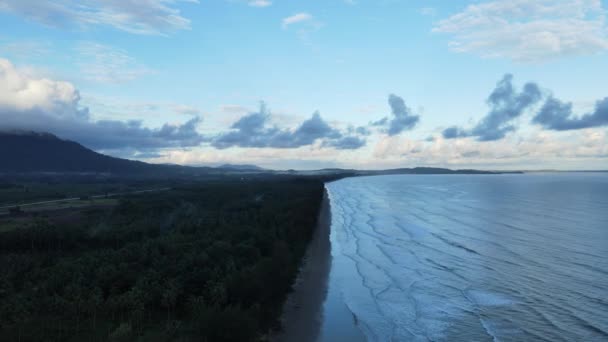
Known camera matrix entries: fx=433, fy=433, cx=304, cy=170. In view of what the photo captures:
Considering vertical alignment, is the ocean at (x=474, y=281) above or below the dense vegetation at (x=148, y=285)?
below

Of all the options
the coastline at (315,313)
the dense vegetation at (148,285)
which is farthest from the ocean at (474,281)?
the dense vegetation at (148,285)

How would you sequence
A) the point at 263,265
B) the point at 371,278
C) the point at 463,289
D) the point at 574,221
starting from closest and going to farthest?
the point at 263,265 → the point at 463,289 → the point at 371,278 → the point at 574,221

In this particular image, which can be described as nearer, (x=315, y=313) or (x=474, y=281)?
(x=315, y=313)

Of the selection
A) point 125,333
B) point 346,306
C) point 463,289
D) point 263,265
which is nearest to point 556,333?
point 463,289

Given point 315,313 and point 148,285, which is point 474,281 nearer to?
point 315,313

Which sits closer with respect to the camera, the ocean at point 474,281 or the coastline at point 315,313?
the coastline at point 315,313

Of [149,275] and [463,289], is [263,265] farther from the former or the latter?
[463,289]

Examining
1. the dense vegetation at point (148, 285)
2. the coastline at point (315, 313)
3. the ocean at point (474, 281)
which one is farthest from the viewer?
the ocean at point (474, 281)

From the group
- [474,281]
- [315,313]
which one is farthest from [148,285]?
[474,281]

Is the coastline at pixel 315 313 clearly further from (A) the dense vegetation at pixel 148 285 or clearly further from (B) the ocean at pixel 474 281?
(A) the dense vegetation at pixel 148 285
